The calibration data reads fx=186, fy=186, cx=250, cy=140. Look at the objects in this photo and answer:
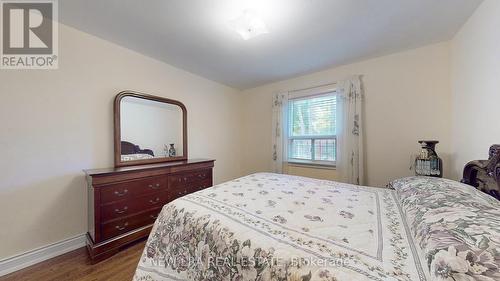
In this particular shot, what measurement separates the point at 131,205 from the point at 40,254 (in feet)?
2.71

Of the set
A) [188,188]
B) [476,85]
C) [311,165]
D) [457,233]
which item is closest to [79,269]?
[188,188]

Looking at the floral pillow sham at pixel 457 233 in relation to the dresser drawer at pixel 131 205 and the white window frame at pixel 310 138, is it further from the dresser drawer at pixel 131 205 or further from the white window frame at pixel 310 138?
the dresser drawer at pixel 131 205

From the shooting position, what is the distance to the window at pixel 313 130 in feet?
9.62

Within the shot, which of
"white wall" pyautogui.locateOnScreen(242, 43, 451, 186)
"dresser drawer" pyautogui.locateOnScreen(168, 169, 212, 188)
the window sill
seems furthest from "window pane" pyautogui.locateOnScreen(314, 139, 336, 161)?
"dresser drawer" pyautogui.locateOnScreen(168, 169, 212, 188)

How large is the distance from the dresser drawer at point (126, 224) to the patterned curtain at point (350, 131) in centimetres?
258

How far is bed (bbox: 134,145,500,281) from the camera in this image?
24.3 inches

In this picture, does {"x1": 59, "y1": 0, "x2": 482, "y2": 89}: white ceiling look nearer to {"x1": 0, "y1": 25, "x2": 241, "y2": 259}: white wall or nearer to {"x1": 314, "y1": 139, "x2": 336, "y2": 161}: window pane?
{"x1": 0, "y1": 25, "x2": 241, "y2": 259}: white wall

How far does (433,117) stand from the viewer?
2.18m

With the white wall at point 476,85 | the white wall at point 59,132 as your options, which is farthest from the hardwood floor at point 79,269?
the white wall at point 476,85

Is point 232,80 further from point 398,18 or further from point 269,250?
point 269,250

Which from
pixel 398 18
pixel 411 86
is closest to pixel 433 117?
pixel 411 86

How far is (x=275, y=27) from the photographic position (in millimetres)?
1861

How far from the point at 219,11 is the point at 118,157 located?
1967 millimetres

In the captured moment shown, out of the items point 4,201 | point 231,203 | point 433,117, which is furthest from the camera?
point 433,117
